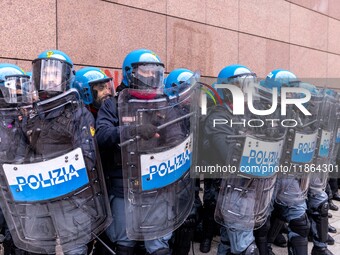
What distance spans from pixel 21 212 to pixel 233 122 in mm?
1727

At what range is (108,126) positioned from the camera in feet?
8.95

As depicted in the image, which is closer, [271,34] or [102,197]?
[102,197]

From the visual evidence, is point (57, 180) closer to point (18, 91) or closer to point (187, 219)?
point (18, 91)

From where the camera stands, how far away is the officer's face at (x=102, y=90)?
3801 millimetres

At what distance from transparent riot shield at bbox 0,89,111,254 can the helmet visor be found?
0.58 m

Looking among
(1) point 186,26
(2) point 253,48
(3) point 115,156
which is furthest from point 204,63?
(3) point 115,156

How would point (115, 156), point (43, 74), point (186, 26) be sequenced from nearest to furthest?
point (43, 74) → point (115, 156) → point (186, 26)

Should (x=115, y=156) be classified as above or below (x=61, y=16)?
below

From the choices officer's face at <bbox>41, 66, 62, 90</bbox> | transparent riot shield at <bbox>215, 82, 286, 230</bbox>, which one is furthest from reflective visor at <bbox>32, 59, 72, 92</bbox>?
transparent riot shield at <bbox>215, 82, 286, 230</bbox>

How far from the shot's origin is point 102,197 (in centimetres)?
240

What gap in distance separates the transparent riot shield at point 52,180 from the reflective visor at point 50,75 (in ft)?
0.93

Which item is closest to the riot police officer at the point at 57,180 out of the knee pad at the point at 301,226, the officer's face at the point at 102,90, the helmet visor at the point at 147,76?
the helmet visor at the point at 147,76

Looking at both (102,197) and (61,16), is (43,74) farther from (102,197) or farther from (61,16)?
(61,16)

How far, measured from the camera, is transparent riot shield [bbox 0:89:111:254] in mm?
2135
